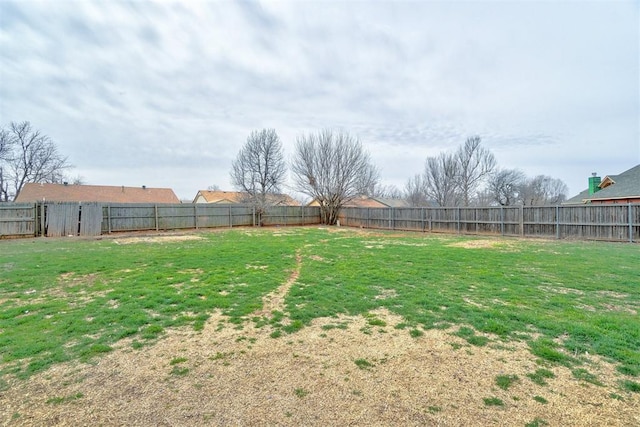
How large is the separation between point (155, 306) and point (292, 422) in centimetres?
307

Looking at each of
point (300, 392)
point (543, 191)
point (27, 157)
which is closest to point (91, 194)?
point (27, 157)

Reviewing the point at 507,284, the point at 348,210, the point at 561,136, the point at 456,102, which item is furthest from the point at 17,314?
the point at 561,136

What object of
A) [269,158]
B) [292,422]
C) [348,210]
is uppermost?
[269,158]

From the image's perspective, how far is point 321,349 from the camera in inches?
114

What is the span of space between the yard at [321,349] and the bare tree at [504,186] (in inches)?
1251

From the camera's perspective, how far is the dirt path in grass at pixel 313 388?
1.91 m

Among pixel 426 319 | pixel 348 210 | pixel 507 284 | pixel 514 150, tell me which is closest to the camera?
pixel 426 319

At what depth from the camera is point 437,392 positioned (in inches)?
86.2

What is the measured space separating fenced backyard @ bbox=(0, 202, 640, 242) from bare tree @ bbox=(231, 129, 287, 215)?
3.26 meters

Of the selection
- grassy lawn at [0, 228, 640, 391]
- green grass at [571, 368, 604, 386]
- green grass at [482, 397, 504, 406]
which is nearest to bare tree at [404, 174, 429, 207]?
grassy lawn at [0, 228, 640, 391]

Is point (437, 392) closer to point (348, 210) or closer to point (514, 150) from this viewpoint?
point (348, 210)

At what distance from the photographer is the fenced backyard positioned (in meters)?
12.0

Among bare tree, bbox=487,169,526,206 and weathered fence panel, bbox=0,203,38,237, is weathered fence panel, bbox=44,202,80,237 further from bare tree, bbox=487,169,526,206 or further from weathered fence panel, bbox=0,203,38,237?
bare tree, bbox=487,169,526,206

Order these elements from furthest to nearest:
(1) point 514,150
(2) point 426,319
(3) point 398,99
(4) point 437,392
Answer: (1) point 514,150, (3) point 398,99, (2) point 426,319, (4) point 437,392
